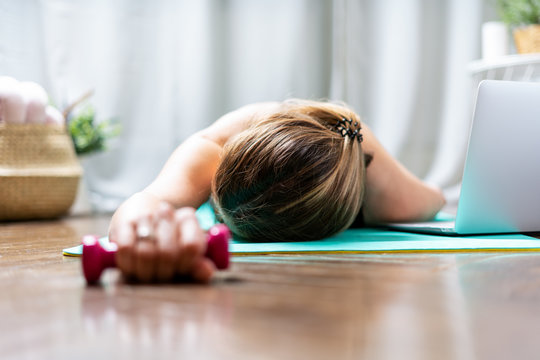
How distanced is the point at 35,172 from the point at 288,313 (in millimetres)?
1876

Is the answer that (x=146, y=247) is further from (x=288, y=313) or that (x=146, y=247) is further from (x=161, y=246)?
(x=288, y=313)

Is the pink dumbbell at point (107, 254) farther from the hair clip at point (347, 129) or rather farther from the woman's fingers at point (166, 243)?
the hair clip at point (347, 129)

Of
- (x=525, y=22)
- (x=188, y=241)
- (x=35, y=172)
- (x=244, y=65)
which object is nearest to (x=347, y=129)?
(x=188, y=241)

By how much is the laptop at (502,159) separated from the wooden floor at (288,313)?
237mm

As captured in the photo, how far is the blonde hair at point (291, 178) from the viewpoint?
1.05 metres

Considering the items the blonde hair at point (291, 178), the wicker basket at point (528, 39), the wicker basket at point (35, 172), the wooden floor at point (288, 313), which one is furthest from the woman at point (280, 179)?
the wicker basket at point (528, 39)

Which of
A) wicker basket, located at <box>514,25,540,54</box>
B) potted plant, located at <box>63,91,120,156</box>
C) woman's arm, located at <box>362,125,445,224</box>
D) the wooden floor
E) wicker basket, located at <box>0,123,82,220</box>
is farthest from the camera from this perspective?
potted plant, located at <box>63,91,120,156</box>

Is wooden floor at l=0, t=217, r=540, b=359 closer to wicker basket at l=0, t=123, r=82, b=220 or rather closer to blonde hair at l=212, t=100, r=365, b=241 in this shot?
blonde hair at l=212, t=100, r=365, b=241

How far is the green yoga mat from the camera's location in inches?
41.7

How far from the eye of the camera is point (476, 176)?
1127mm

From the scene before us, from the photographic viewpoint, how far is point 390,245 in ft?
3.66

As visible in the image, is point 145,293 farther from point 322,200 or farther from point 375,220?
point 375,220

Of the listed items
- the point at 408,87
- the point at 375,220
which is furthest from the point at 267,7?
the point at 375,220

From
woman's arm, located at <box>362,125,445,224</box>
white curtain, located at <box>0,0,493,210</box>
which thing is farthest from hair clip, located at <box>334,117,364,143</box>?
white curtain, located at <box>0,0,493,210</box>
